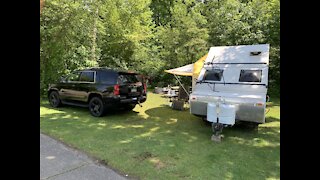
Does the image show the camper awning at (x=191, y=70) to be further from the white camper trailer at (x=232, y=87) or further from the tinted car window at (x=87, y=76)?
the tinted car window at (x=87, y=76)

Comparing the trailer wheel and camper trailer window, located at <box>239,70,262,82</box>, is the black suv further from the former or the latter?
camper trailer window, located at <box>239,70,262,82</box>

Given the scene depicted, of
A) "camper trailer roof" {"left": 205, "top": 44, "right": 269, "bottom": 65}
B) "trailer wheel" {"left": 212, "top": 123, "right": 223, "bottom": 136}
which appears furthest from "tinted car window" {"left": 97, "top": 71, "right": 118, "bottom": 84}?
"trailer wheel" {"left": 212, "top": 123, "right": 223, "bottom": 136}

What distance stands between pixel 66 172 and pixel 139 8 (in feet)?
61.7

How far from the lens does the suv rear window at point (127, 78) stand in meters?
8.79

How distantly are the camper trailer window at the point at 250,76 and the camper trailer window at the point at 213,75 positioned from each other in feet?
2.30

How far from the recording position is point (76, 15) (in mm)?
12469

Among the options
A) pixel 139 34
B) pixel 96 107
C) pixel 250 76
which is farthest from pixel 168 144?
pixel 139 34

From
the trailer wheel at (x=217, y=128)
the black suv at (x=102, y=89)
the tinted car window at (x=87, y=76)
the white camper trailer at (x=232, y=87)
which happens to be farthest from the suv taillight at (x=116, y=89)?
the trailer wheel at (x=217, y=128)

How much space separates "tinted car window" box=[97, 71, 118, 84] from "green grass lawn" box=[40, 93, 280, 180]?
1.32 meters

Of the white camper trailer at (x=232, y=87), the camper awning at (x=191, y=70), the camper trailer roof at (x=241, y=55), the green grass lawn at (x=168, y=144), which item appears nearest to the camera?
the green grass lawn at (x=168, y=144)

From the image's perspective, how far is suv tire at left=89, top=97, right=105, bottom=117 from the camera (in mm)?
8904

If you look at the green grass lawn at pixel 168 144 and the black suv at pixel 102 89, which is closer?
the green grass lawn at pixel 168 144

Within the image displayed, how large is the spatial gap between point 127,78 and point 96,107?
154 cm
